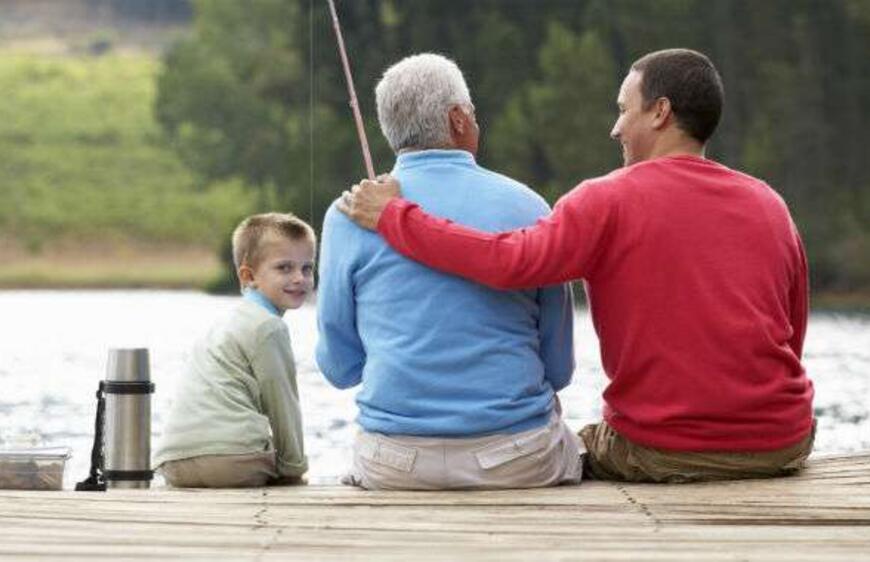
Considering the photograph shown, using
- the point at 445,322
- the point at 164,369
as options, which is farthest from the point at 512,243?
the point at 164,369

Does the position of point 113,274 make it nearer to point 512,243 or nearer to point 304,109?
point 304,109

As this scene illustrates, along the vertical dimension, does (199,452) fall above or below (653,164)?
below

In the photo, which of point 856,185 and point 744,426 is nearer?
point 744,426

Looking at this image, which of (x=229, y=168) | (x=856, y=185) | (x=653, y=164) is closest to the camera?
(x=653, y=164)

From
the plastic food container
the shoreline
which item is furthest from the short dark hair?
the shoreline

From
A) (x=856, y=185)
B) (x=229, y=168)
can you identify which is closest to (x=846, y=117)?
(x=856, y=185)

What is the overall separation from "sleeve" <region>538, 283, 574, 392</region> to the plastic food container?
96 cm

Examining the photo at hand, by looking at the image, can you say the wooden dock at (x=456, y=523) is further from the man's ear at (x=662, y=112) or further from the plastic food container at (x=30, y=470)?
the man's ear at (x=662, y=112)

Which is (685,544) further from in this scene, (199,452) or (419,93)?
(199,452)

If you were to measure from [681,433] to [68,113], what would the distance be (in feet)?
103

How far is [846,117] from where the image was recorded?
26.0 metres

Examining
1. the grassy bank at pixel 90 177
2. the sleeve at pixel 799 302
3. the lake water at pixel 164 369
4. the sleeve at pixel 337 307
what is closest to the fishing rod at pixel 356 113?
the sleeve at pixel 337 307

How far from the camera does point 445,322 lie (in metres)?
3.29

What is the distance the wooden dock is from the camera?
8.80 feet
